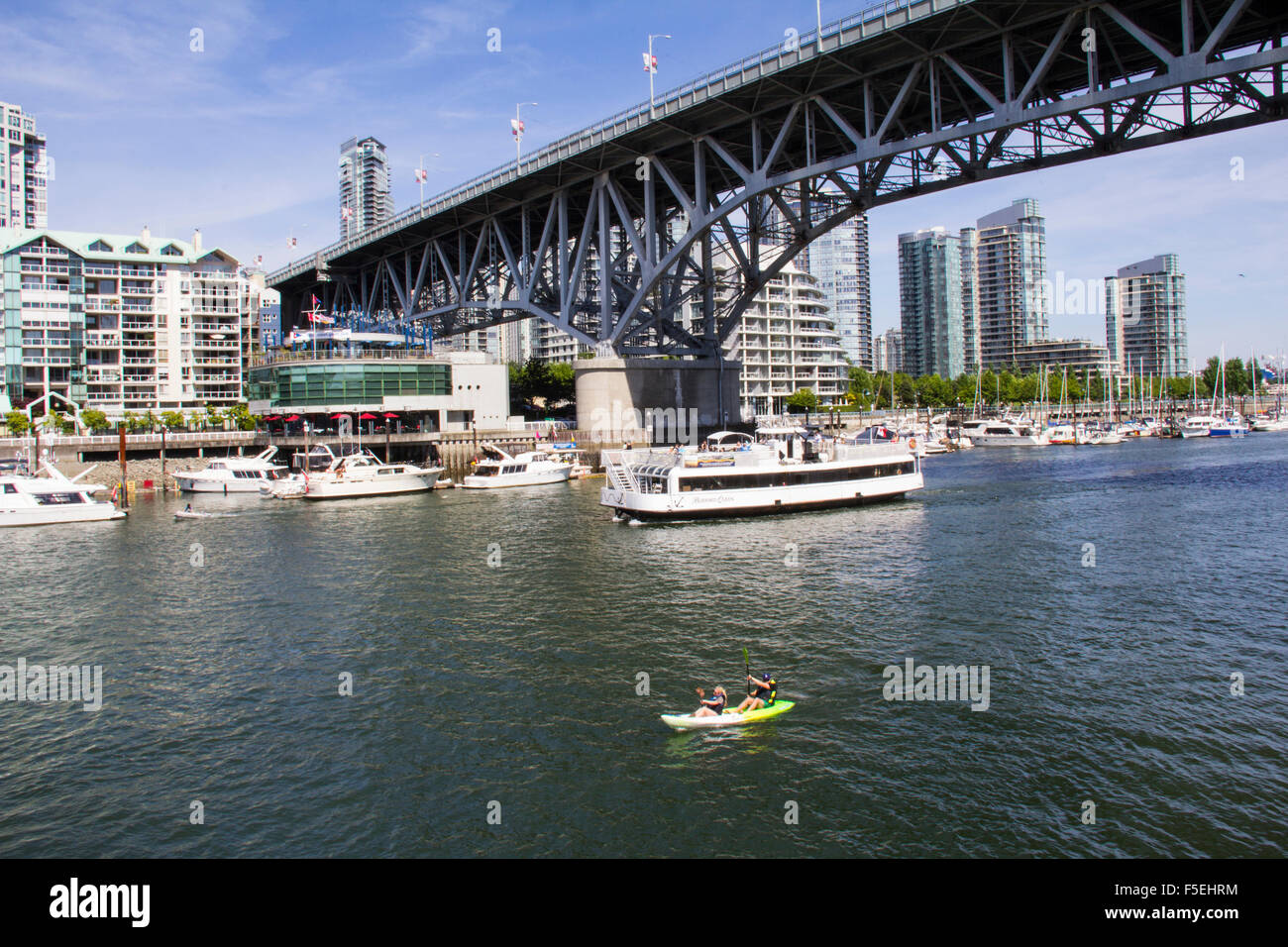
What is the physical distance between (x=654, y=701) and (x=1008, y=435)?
376 ft

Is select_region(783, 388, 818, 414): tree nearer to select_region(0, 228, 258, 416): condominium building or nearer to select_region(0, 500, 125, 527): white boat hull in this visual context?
select_region(0, 228, 258, 416): condominium building

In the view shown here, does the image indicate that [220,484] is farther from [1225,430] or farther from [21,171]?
[21,171]

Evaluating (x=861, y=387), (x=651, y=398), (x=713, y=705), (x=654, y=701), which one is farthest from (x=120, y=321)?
(x=713, y=705)

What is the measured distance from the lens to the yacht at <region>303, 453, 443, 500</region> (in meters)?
66.3

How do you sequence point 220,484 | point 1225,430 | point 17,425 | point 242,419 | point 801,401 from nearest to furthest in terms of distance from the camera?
point 220,484 < point 17,425 < point 242,419 < point 1225,430 < point 801,401

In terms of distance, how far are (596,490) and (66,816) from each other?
53.5 m

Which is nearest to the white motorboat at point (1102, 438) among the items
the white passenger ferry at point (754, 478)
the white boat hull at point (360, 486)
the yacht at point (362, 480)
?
the white passenger ferry at point (754, 478)

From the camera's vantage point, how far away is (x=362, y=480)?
→ 67.7 meters

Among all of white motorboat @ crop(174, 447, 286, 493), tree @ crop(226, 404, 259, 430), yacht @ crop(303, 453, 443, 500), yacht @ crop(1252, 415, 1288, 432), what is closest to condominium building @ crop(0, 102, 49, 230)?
tree @ crop(226, 404, 259, 430)

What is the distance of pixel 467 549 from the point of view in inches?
1563

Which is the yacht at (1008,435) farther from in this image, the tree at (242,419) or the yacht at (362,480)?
the tree at (242,419)

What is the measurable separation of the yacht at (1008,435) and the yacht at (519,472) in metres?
69.3
